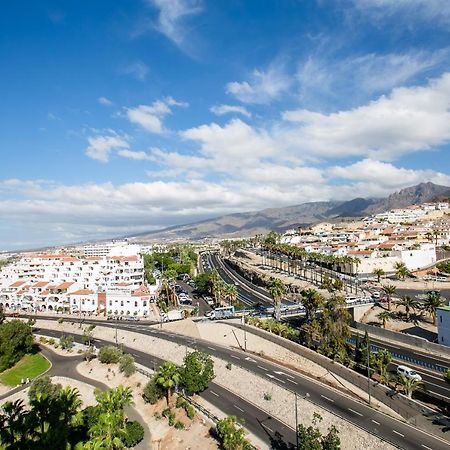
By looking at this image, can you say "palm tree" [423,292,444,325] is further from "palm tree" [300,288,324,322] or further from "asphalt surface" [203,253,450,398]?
"palm tree" [300,288,324,322]

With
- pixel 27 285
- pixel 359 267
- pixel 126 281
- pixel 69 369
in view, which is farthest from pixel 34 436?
pixel 359 267

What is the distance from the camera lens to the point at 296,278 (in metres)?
145

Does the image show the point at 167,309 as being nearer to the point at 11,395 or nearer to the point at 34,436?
the point at 11,395

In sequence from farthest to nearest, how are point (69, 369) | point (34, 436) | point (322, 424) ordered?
point (69, 369)
point (322, 424)
point (34, 436)

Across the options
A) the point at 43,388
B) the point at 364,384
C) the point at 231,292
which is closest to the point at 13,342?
the point at 43,388

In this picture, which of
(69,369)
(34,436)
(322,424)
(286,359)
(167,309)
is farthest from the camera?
(167,309)

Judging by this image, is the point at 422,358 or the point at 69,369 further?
the point at 69,369

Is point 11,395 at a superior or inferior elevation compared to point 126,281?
inferior

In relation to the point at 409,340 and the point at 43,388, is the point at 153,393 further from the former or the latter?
the point at 409,340

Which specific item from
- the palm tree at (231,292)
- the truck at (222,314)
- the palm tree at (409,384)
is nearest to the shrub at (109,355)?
the truck at (222,314)

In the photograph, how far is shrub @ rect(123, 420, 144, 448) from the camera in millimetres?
48894

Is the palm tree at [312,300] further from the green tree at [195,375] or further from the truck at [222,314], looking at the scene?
the green tree at [195,375]

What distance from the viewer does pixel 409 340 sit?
72.6m

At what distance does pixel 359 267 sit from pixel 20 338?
115 m
